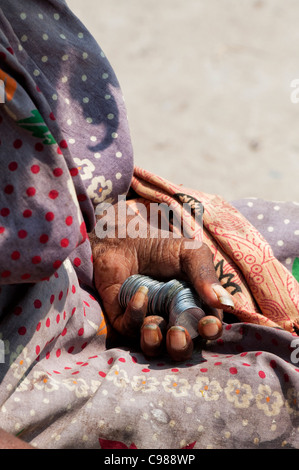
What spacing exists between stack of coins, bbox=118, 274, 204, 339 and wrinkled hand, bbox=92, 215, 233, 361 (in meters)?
0.03

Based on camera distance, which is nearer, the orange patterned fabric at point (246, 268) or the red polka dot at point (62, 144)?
the red polka dot at point (62, 144)

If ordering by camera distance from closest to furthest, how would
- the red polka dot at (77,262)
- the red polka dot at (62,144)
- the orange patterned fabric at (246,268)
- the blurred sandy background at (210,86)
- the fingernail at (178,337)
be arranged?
the red polka dot at (62,144)
the fingernail at (178,337)
the red polka dot at (77,262)
the orange patterned fabric at (246,268)
the blurred sandy background at (210,86)

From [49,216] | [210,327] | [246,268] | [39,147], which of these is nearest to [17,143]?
[39,147]

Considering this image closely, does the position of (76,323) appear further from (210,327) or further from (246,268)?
(246,268)

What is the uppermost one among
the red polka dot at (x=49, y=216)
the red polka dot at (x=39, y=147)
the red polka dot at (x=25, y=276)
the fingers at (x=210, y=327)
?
the red polka dot at (x=39, y=147)

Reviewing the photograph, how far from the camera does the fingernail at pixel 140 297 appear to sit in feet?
4.50

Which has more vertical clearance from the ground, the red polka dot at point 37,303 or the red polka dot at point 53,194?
the red polka dot at point 53,194

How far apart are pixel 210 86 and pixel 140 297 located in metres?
2.78

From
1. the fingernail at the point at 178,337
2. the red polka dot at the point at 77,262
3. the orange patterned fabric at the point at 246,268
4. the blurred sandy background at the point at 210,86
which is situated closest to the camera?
the fingernail at the point at 178,337

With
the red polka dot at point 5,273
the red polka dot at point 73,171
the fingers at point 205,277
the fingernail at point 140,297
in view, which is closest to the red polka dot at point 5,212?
the red polka dot at point 5,273

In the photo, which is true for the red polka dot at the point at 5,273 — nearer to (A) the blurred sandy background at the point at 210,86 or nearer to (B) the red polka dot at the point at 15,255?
(B) the red polka dot at the point at 15,255

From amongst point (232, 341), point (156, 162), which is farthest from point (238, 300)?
point (156, 162)

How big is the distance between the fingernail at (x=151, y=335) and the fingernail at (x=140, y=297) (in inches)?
2.3

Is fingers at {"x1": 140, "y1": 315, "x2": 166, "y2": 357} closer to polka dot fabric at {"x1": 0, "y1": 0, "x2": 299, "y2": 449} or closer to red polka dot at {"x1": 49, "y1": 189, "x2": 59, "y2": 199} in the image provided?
polka dot fabric at {"x1": 0, "y1": 0, "x2": 299, "y2": 449}
